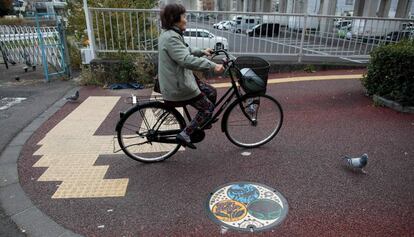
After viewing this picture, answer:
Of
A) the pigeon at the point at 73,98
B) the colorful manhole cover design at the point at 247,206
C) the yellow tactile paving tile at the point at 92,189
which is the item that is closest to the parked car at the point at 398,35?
the colorful manhole cover design at the point at 247,206

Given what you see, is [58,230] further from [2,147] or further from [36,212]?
[2,147]

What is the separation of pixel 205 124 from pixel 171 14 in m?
1.26

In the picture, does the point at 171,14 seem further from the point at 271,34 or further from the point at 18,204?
the point at 271,34

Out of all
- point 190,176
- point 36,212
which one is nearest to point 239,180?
point 190,176

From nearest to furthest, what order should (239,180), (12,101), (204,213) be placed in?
(204,213)
(239,180)
(12,101)

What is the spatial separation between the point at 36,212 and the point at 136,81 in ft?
15.0

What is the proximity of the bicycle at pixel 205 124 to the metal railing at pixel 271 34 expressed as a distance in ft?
13.3

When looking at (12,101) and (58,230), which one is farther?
(12,101)

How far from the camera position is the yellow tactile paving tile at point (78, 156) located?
313 cm

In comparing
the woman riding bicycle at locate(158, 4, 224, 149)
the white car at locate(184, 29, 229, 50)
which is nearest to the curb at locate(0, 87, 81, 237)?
the woman riding bicycle at locate(158, 4, 224, 149)

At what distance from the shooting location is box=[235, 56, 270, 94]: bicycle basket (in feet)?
11.2

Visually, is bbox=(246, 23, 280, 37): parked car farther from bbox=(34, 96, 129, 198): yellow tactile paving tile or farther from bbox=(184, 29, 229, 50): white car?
bbox=(34, 96, 129, 198): yellow tactile paving tile

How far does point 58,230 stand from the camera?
2570 millimetres

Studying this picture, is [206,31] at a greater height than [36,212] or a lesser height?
greater
